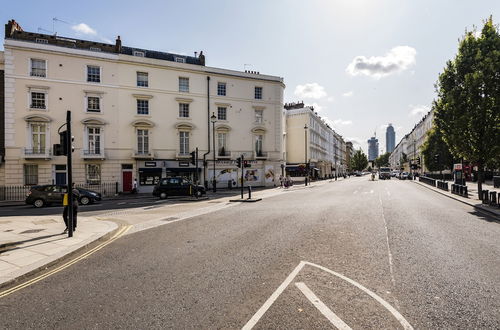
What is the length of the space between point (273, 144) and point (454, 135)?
66.1 ft

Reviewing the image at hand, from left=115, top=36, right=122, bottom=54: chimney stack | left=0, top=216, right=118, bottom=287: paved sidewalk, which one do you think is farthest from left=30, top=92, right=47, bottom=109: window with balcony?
left=0, top=216, right=118, bottom=287: paved sidewalk

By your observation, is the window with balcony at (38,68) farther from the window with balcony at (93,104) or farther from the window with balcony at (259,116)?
the window with balcony at (259,116)

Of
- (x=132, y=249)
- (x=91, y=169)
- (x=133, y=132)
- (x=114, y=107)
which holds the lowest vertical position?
(x=132, y=249)

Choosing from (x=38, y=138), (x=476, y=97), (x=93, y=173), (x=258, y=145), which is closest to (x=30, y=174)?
(x=38, y=138)

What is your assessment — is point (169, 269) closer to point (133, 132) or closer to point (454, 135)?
point (454, 135)

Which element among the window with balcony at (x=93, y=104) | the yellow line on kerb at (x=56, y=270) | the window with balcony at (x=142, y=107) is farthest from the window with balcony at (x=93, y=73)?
the yellow line on kerb at (x=56, y=270)

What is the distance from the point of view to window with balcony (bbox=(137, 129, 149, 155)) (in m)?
27.7

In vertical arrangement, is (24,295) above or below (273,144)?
below

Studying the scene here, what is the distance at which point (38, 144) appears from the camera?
24141 millimetres

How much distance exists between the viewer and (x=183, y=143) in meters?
29.7

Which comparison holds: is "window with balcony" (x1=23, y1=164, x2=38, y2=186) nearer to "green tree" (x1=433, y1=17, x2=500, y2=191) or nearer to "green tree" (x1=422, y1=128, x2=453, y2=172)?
"green tree" (x1=433, y1=17, x2=500, y2=191)

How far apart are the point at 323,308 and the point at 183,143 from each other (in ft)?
90.7

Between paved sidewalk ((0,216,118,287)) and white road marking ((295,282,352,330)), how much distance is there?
17.3ft

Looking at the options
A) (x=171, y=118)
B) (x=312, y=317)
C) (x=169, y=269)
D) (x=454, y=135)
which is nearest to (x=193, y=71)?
(x=171, y=118)
